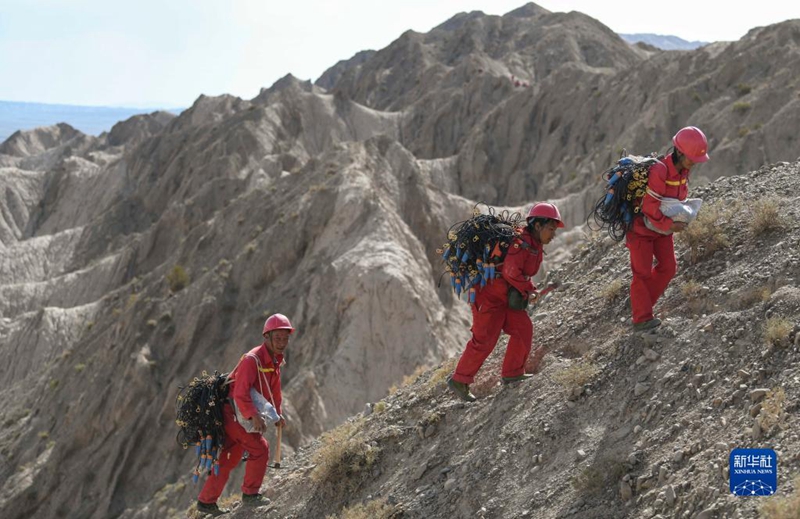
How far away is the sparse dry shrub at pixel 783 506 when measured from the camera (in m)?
4.96

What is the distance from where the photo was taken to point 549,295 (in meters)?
10.4

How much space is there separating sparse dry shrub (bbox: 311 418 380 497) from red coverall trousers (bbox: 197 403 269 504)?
0.56m

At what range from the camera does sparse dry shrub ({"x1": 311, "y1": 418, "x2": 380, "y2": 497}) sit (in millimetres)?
8680

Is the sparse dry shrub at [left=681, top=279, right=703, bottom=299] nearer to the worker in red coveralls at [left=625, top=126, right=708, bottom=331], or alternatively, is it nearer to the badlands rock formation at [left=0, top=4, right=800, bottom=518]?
the worker in red coveralls at [left=625, top=126, right=708, bottom=331]

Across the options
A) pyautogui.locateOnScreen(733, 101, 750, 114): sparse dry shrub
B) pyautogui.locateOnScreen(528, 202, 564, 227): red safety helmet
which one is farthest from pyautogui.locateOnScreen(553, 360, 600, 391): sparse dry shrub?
pyautogui.locateOnScreen(733, 101, 750, 114): sparse dry shrub

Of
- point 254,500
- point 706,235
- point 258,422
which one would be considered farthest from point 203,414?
point 706,235

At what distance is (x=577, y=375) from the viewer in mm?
7684

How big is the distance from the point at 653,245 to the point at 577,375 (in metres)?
1.33

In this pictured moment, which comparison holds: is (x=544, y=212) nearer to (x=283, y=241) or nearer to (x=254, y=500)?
(x=254, y=500)

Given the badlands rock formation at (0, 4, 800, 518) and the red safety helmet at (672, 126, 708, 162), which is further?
the badlands rock formation at (0, 4, 800, 518)

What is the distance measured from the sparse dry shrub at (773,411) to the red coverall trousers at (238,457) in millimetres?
4746

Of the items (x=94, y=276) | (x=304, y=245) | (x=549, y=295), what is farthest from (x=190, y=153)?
(x=549, y=295)

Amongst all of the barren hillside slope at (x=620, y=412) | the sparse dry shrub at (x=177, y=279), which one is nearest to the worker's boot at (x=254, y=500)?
the barren hillside slope at (x=620, y=412)

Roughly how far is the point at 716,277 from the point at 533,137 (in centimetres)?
4984
